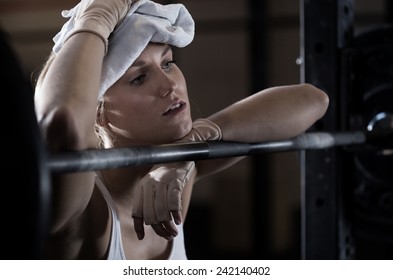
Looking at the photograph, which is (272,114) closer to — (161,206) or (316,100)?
(316,100)

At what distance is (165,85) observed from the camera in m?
0.79

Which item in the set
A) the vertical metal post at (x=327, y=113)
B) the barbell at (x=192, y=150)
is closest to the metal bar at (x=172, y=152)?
the barbell at (x=192, y=150)

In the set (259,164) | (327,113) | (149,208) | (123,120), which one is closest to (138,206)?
(149,208)

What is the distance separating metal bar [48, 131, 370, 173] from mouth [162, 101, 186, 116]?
0.07 metres

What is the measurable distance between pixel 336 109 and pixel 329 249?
0.25m

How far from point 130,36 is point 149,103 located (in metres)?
0.09

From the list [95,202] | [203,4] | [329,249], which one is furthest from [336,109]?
[203,4]

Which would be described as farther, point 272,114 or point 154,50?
point 272,114

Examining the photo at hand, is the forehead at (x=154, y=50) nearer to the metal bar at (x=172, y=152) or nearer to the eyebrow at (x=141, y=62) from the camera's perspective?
the eyebrow at (x=141, y=62)

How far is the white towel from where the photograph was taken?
2.44ft

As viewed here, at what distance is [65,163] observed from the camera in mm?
512

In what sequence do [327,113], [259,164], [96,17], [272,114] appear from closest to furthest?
[96,17] < [272,114] < [327,113] < [259,164]

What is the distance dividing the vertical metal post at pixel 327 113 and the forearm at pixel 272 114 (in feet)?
0.45
